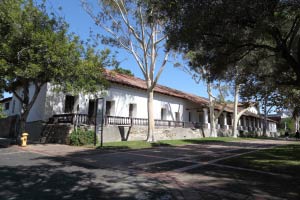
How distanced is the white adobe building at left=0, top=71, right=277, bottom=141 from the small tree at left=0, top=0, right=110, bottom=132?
256 centimetres

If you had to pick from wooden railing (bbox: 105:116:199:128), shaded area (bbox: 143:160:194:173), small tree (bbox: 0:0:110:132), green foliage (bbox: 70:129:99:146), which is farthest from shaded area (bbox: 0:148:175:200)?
wooden railing (bbox: 105:116:199:128)

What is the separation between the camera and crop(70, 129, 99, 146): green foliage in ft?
61.2

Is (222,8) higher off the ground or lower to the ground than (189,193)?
higher

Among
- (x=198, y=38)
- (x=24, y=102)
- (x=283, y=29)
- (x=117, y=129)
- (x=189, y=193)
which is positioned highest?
(x=283, y=29)

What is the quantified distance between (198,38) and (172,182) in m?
5.34

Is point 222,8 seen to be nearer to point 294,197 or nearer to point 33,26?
point 294,197

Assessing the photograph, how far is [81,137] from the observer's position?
18.7 metres

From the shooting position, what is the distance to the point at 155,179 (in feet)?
28.0

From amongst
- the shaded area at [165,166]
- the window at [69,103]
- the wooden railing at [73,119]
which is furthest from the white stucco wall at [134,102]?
the shaded area at [165,166]

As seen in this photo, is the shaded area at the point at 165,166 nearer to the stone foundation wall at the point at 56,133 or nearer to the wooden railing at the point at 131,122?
the stone foundation wall at the point at 56,133

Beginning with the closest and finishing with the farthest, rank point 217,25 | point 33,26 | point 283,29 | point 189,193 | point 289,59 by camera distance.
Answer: point 189,193
point 217,25
point 289,59
point 283,29
point 33,26

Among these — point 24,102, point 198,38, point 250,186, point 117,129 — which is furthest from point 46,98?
point 250,186

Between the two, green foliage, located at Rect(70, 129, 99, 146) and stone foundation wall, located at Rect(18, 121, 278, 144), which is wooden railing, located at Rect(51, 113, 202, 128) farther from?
green foliage, located at Rect(70, 129, 99, 146)

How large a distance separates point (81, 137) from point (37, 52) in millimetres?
6223
